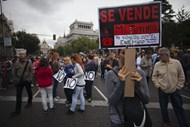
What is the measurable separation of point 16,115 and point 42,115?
2.66ft

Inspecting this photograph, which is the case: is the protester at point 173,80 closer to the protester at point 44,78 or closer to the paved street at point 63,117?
the paved street at point 63,117

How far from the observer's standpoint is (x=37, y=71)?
5.47 metres

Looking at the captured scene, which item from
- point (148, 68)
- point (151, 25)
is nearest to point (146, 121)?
point (151, 25)

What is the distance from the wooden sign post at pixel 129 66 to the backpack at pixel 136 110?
5.6 inches

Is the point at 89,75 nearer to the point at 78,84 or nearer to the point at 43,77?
the point at 78,84

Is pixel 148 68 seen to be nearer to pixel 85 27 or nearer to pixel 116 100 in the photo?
pixel 116 100

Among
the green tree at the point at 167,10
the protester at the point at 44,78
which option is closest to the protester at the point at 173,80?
the protester at the point at 44,78

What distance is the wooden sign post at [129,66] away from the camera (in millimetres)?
1984

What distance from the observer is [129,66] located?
1.99 meters

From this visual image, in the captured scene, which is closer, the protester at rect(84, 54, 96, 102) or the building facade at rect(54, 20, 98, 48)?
the protester at rect(84, 54, 96, 102)

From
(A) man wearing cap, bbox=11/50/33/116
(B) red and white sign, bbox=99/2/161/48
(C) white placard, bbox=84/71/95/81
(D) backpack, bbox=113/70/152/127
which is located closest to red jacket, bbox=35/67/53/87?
(A) man wearing cap, bbox=11/50/33/116

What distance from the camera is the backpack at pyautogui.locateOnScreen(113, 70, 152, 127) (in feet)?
6.80

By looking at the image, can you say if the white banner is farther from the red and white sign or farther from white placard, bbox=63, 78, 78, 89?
white placard, bbox=63, 78, 78, 89

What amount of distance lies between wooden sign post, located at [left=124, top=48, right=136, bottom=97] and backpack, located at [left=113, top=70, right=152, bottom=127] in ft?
0.46
